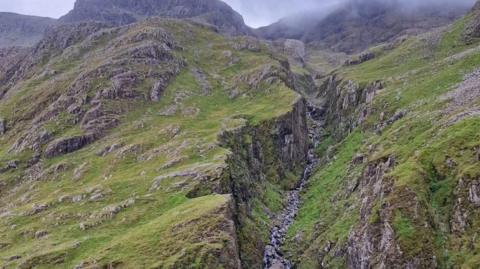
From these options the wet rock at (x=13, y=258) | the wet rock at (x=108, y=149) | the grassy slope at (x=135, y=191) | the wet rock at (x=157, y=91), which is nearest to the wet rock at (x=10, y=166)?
the grassy slope at (x=135, y=191)

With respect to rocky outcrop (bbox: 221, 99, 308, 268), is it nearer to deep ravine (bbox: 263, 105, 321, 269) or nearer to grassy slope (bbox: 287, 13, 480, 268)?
deep ravine (bbox: 263, 105, 321, 269)

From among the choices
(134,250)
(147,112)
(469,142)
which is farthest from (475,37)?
(134,250)

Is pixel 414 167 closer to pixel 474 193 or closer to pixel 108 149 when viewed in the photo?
pixel 474 193

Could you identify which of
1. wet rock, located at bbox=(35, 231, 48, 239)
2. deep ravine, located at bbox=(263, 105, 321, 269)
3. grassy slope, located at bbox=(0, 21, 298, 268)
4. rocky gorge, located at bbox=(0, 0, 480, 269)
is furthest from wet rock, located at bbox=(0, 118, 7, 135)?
deep ravine, located at bbox=(263, 105, 321, 269)

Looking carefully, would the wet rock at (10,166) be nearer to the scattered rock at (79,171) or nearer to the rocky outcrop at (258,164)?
the scattered rock at (79,171)

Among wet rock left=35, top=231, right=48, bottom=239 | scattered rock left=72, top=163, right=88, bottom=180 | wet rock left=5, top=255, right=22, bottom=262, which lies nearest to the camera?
wet rock left=5, top=255, right=22, bottom=262

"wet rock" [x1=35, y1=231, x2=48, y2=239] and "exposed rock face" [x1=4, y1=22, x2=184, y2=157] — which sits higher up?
"exposed rock face" [x1=4, y1=22, x2=184, y2=157]

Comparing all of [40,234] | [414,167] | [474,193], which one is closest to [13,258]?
[40,234]
